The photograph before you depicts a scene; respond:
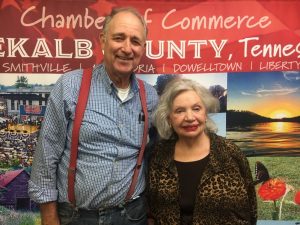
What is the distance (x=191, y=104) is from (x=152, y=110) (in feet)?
0.76

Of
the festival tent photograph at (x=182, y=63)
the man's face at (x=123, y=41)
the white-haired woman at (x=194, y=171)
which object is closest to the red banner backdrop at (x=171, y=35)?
the festival tent photograph at (x=182, y=63)

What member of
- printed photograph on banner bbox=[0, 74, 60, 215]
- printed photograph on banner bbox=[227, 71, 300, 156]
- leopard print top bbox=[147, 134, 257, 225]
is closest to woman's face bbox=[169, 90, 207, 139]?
leopard print top bbox=[147, 134, 257, 225]

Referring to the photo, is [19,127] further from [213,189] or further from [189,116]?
[213,189]

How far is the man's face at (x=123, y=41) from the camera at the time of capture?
1.49 m

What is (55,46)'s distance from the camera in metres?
2.05

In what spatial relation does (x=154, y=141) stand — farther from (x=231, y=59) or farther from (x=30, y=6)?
(x=30, y=6)

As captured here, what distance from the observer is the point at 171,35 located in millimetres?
2066

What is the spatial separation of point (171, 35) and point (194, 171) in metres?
0.86

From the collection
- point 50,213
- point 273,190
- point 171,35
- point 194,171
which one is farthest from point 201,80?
point 50,213

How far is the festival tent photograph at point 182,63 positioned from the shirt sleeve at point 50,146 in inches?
24.9

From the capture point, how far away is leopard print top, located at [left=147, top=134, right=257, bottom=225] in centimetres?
156

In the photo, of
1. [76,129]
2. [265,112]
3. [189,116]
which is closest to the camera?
[76,129]

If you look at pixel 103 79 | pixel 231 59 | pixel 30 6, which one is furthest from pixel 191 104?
pixel 30 6

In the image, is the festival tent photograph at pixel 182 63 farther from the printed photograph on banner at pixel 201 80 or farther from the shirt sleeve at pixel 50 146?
the shirt sleeve at pixel 50 146
